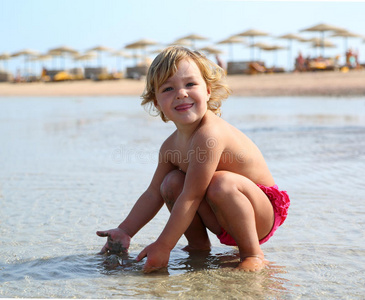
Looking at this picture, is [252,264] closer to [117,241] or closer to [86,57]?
[117,241]

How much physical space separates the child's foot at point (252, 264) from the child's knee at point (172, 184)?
1.36 ft

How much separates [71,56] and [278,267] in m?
43.7

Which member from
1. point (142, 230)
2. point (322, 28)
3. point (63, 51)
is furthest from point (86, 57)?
point (142, 230)

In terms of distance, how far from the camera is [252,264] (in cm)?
234

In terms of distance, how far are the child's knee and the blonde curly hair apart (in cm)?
34

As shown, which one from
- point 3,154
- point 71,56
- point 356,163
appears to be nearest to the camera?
point 356,163

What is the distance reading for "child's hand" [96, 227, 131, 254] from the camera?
103 inches

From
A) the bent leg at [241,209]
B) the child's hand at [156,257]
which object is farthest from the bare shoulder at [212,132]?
the child's hand at [156,257]

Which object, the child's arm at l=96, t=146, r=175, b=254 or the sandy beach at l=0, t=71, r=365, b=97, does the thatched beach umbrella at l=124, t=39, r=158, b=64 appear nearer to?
the sandy beach at l=0, t=71, r=365, b=97

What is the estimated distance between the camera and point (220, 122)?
245 cm

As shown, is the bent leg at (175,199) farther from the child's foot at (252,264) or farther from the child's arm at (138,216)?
the child's foot at (252,264)

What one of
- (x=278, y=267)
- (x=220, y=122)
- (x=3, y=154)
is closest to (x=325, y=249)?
(x=278, y=267)

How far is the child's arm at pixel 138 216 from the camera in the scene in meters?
2.62

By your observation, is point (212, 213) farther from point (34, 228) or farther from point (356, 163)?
point (356, 163)
